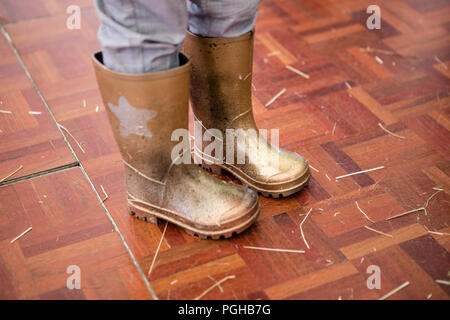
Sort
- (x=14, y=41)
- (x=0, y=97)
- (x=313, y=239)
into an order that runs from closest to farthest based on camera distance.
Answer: (x=313, y=239) → (x=0, y=97) → (x=14, y=41)

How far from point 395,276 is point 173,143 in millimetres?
438

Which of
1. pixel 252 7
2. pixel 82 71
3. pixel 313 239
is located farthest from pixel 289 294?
pixel 82 71

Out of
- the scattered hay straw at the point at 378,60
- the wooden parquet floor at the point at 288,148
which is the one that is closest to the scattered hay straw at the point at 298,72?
the wooden parquet floor at the point at 288,148

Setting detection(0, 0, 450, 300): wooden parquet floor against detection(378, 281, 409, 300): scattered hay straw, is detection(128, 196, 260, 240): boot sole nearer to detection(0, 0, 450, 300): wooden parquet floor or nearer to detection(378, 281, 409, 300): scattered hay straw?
detection(0, 0, 450, 300): wooden parquet floor

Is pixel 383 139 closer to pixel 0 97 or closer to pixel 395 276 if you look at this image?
pixel 395 276

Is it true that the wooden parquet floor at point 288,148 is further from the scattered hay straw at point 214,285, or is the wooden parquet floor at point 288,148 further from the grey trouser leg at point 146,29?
the grey trouser leg at point 146,29

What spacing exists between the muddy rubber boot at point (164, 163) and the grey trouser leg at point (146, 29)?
0.02 meters

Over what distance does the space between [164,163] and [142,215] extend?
133 millimetres

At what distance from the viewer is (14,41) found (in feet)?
5.41

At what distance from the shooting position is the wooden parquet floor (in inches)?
38.9

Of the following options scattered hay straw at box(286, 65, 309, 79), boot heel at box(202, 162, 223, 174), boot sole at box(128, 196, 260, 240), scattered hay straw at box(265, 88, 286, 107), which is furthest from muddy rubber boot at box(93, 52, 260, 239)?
scattered hay straw at box(286, 65, 309, 79)

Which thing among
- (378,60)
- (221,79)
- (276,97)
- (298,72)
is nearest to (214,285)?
(221,79)
